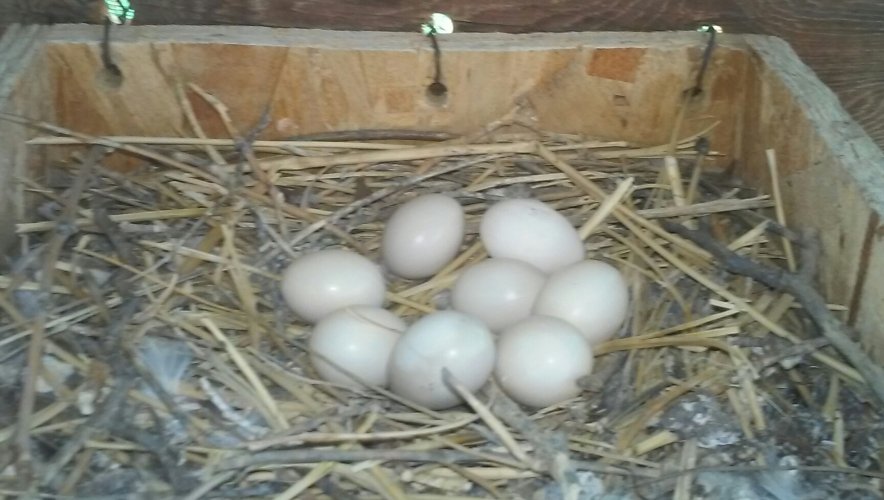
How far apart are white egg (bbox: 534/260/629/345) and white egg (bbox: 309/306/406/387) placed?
18 centimetres

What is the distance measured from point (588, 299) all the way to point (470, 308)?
0.48 feet

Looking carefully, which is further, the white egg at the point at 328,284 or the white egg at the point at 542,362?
the white egg at the point at 328,284

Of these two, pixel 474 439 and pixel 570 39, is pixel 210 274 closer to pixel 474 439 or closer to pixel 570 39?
pixel 474 439

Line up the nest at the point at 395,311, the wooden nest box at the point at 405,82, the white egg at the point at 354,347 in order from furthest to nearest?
the wooden nest box at the point at 405,82
the white egg at the point at 354,347
the nest at the point at 395,311

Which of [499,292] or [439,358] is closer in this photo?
[439,358]

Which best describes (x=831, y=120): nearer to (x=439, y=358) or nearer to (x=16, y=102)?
(x=439, y=358)

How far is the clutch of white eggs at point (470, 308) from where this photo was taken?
1.16 m

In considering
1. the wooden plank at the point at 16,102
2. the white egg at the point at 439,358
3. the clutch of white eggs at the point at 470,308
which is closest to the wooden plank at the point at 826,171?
the clutch of white eggs at the point at 470,308

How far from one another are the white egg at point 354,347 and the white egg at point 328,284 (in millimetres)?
49

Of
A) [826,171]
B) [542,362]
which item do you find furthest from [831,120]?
[542,362]

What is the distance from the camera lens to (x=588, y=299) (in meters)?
1.23

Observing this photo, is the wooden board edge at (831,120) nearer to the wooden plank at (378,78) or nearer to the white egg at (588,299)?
the wooden plank at (378,78)

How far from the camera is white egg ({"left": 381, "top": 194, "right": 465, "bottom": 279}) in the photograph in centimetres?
134

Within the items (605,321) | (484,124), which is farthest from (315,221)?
(605,321)
